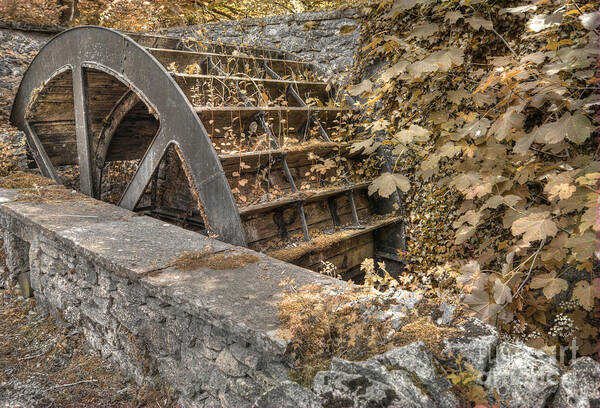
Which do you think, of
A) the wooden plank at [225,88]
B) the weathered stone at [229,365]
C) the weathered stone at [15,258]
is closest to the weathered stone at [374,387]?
the weathered stone at [229,365]

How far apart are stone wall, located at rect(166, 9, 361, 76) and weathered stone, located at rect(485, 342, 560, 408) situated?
3.82 metres

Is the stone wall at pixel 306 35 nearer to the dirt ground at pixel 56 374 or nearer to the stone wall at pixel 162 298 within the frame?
the stone wall at pixel 162 298

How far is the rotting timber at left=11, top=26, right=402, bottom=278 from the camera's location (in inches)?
126

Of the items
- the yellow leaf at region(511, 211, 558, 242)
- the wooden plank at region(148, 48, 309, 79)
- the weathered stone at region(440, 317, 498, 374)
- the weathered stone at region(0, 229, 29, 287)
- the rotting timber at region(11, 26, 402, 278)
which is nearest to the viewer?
the weathered stone at region(440, 317, 498, 374)

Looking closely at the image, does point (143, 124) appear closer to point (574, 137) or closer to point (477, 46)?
point (477, 46)

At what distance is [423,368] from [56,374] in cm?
247

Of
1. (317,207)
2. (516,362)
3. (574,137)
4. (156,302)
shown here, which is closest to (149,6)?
(317,207)

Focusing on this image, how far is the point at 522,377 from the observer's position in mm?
1185

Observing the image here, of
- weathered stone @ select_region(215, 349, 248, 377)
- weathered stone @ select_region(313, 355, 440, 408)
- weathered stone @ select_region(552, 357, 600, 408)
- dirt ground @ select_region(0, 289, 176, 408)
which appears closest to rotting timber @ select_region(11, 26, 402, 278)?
weathered stone @ select_region(215, 349, 248, 377)

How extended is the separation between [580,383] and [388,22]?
3535 millimetres

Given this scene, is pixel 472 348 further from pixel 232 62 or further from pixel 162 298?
pixel 232 62

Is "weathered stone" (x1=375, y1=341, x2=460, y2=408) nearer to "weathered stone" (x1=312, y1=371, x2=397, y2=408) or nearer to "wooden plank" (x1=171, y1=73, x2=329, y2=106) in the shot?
"weathered stone" (x1=312, y1=371, x2=397, y2=408)

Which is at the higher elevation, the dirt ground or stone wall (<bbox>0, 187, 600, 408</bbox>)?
stone wall (<bbox>0, 187, 600, 408</bbox>)

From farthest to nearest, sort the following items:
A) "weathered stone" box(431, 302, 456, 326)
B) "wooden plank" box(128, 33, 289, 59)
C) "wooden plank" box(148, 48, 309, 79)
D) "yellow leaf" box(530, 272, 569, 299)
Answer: "wooden plank" box(128, 33, 289, 59) < "wooden plank" box(148, 48, 309, 79) < "yellow leaf" box(530, 272, 569, 299) < "weathered stone" box(431, 302, 456, 326)
